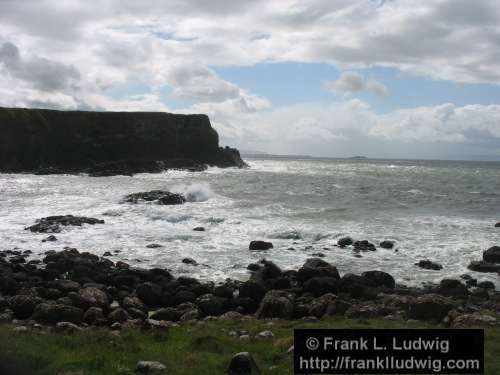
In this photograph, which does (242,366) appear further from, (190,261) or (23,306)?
(190,261)

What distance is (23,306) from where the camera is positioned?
14.6 metres

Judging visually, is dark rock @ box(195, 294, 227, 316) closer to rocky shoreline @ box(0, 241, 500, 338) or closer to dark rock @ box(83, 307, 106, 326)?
rocky shoreline @ box(0, 241, 500, 338)

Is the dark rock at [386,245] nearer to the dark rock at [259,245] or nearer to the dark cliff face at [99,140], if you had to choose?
the dark rock at [259,245]

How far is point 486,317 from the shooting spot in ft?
44.4

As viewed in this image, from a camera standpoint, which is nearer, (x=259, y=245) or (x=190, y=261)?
(x=190, y=261)

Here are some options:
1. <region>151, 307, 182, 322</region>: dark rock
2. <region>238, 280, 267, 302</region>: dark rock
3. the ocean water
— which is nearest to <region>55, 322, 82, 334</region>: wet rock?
<region>151, 307, 182, 322</region>: dark rock

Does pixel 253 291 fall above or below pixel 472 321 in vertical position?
below

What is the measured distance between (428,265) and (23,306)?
17.3 meters

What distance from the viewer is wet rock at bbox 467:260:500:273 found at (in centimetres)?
2195

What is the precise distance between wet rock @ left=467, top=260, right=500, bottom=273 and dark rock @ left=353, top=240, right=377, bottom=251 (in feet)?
17.0

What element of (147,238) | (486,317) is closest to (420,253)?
(486,317)

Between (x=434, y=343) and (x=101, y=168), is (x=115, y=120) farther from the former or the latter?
(x=434, y=343)

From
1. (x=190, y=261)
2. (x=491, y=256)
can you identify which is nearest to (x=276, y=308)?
(x=190, y=261)

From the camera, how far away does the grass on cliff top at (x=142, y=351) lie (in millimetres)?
8953
